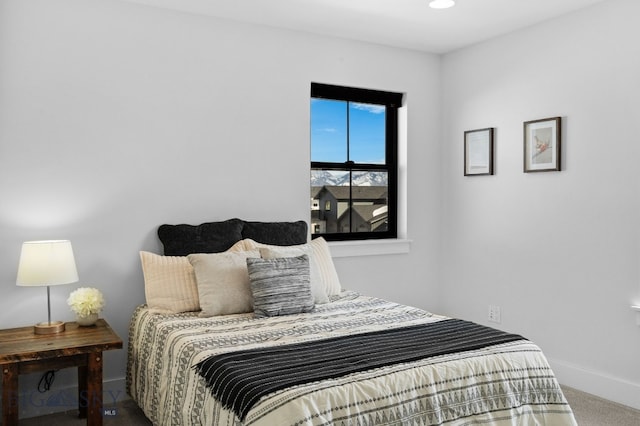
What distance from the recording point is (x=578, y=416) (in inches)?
124

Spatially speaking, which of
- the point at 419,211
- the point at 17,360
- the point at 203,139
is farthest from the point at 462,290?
the point at 17,360

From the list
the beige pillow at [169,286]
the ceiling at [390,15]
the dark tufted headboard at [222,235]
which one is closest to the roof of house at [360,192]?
the dark tufted headboard at [222,235]

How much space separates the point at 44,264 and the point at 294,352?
1.46 m

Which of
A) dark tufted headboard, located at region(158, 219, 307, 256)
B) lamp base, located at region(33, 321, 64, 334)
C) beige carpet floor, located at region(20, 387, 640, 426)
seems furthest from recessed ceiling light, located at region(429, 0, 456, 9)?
lamp base, located at region(33, 321, 64, 334)

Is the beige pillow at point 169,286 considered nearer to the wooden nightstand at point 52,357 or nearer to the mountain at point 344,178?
the wooden nightstand at point 52,357

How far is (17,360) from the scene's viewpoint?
2.58 m

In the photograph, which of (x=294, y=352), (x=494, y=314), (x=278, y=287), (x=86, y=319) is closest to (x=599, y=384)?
(x=494, y=314)

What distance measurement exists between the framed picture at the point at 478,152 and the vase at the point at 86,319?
2.91 metres

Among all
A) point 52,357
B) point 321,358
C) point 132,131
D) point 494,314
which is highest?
point 132,131

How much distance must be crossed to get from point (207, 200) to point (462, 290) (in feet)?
7.19

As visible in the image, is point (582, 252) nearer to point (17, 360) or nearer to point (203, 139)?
point (203, 139)

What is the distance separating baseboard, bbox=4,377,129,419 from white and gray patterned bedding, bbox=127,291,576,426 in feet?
0.90

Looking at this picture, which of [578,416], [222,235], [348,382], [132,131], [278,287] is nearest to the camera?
[348,382]

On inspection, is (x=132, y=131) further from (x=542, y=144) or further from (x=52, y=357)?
(x=542, y=144)
